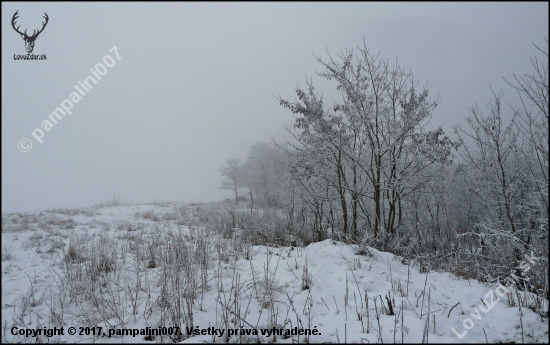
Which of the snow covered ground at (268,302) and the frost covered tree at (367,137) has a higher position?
the frost covered tree at (367,137)

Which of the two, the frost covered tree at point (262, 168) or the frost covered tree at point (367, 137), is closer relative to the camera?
the frost covered tree at point (367, 137)

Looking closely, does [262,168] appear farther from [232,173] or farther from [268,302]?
[268,302]

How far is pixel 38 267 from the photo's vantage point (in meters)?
4.88

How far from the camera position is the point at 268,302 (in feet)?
10.8

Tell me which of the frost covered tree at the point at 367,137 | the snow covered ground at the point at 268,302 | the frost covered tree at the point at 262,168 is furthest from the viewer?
the frost covered tree at the point at 262,168

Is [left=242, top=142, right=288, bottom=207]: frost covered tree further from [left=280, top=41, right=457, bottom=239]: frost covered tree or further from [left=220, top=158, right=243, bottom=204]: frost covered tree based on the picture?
[left=280, top=41, right=457, bottom=239]: frost covered tree

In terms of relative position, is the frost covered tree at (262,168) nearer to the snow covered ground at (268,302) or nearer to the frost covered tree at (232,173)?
the frost covered tree at (232,173)

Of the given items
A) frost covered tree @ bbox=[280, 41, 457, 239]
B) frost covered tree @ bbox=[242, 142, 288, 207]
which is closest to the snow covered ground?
frost covered tree @ bbox=[280, 41, 457, 239]

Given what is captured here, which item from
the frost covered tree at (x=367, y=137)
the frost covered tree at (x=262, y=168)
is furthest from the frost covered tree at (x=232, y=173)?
the frost covered tree at (x=367, y=137)

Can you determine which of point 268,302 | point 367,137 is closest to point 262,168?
point 367,137

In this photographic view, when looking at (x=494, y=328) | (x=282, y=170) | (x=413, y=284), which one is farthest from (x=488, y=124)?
(x=282, y=170)

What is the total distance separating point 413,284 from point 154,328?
11.1 ft

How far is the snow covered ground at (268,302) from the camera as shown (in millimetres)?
2650

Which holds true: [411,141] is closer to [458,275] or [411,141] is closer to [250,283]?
[458,275]
